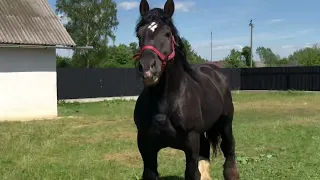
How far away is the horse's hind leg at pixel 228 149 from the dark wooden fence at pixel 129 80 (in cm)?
1337

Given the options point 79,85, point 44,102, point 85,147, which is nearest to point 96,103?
point 79,85

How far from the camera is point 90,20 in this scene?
50.0m

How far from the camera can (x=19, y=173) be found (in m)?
6.89

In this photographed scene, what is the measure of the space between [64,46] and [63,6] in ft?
113

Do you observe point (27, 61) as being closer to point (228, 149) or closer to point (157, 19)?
point (228, 149)

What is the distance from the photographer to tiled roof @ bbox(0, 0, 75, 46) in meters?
16.2

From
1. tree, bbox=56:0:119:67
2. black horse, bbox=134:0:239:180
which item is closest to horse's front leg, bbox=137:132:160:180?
black horse, bbox=134:0:239:180

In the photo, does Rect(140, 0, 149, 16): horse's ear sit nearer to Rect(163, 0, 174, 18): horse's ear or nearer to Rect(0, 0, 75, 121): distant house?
Rect(163, 0, 174, 18): horse's ear

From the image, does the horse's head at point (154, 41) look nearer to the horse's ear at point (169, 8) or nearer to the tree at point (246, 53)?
the horse's ear at point (169, 8)

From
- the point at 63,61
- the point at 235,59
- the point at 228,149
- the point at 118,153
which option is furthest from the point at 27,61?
the point at 235,59

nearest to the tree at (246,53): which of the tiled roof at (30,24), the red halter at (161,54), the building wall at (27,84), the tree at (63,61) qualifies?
the tree at (63,61)

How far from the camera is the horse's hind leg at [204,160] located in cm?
607

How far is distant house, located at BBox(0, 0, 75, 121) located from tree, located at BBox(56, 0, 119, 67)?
3208 cm

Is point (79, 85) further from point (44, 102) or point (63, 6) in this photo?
point (63, 6)
